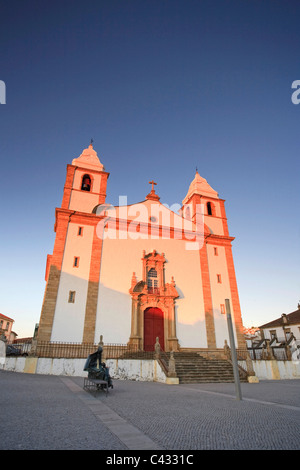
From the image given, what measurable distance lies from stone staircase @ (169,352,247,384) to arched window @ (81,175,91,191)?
50.7 ft

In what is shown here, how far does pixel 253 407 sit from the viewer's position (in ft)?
20.8

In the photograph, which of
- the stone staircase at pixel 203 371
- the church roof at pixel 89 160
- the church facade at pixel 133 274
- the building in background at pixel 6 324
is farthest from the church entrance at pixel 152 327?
the building in background at pixel 6 324

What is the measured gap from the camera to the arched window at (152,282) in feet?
65.8

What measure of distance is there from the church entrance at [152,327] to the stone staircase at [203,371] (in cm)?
273

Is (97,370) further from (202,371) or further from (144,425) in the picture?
(202,371)

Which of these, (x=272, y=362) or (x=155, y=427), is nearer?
(x=155, y=427)

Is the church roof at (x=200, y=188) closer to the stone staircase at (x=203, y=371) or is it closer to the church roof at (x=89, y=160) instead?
the church roof at (x=89, y=160)

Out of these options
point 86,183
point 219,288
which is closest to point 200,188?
point 219,288

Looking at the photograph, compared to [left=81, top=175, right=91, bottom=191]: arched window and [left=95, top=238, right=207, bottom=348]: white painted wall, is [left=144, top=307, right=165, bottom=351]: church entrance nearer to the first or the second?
[left=95, top=238, right=207, bottom=348]: white painted wall

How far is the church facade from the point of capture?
57.9 feet

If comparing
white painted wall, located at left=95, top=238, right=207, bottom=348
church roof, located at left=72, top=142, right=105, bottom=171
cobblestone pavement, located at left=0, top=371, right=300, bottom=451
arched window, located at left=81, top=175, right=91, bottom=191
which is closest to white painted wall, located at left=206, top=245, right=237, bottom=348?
white painted wall, located at left=95, top=238, right=207, bottom=348
